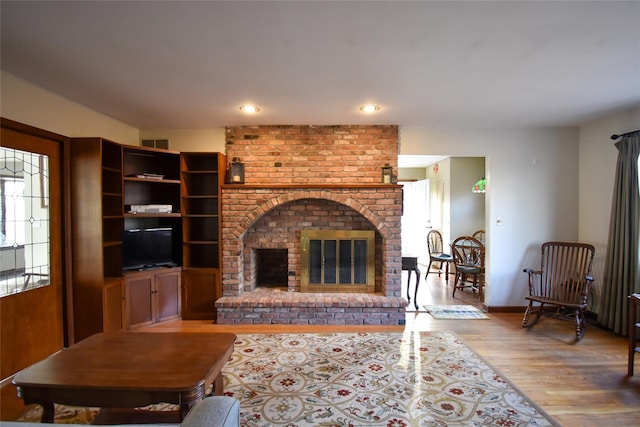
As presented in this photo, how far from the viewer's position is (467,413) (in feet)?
6.18

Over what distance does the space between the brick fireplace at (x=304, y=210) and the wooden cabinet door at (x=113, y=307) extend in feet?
3.18

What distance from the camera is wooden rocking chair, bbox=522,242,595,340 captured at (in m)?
3.13

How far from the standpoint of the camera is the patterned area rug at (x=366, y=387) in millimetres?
1838

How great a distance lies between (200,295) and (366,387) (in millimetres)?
2322

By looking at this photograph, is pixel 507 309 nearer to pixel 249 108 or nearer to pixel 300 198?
pixel 300 198

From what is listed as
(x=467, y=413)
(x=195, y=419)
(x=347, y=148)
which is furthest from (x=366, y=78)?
(x=467, y=413)

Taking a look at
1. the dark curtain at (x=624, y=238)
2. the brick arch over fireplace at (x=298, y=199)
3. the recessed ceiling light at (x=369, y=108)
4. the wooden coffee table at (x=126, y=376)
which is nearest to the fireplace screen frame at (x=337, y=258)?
the brick arch over fireplace at (x=298, y=199)

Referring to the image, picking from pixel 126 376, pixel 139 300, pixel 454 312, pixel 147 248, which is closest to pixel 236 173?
pixel 147 248

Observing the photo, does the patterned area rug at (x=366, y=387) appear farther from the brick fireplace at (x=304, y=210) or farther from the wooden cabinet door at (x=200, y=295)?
the wooden cabinet door at (x=200, y=295)

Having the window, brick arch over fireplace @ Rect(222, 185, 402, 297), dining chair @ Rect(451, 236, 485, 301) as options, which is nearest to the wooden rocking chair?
dining chair @ Rect(451, 236, 485, 301)

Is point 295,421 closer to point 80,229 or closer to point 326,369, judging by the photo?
point 326,369

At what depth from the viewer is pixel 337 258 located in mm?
3814

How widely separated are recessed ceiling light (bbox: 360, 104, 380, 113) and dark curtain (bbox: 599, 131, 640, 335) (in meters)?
2.62

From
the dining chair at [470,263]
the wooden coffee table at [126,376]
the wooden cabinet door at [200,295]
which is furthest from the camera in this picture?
the dining chair at [470,263]
